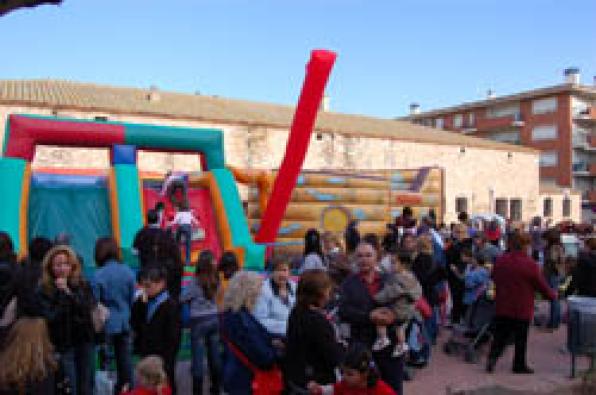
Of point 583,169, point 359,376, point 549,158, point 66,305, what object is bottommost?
point 359,376

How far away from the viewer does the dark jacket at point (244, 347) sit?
3.49m

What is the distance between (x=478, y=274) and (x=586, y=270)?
4.21 feet

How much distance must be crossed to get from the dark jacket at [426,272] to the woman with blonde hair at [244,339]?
10.8 feet

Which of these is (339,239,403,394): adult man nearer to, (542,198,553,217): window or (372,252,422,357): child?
(372,252,422,357): child

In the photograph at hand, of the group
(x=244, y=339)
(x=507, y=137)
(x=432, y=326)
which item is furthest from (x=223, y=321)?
(x=507, y=137)

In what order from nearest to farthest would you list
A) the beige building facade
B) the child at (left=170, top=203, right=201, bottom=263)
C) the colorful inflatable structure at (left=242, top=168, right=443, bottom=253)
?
1. the child at (left=170, top=203, right=201, bottom=263)
2. the colorful inflatable structure at (left=242, top=168, right=443, bottom=253)
3. the beige building facade

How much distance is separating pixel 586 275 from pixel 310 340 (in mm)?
4869

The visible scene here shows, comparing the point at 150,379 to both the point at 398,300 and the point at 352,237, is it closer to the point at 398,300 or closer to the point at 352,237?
the point at 398,300

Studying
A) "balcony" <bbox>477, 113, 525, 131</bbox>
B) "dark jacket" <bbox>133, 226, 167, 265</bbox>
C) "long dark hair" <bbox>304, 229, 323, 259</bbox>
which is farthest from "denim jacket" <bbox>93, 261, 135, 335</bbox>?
"balcony" <bbox>477, 113, 525, 131</bbox>

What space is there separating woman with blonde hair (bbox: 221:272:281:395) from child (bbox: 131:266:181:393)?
459 mm

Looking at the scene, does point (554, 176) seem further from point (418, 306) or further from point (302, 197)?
point (418, 306)

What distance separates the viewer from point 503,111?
4434cm

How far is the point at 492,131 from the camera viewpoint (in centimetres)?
4497

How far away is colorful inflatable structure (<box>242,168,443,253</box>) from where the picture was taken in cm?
1445
